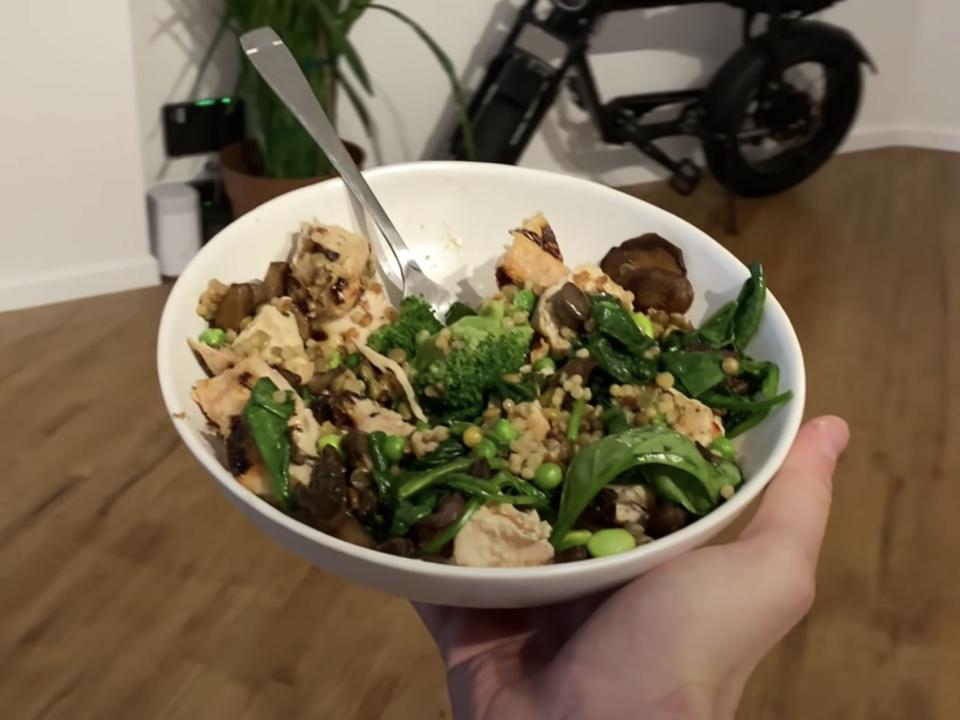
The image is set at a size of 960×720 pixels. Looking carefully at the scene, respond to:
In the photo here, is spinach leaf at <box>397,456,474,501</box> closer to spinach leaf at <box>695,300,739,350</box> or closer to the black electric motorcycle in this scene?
spinach leaf at <box>695,300,739,350</box>

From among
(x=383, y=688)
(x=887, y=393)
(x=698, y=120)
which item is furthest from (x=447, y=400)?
(x=698, y=120)

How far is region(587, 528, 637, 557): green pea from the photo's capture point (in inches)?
30.2

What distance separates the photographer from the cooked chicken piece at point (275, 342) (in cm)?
91

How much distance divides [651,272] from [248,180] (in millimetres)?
1486

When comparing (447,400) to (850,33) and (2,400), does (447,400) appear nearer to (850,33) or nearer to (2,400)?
(2,400)

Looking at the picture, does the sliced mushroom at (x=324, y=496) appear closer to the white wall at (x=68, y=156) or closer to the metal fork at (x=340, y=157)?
the metal fork at (x=340, y=157)

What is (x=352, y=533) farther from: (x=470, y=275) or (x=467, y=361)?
(x=470, y=275)

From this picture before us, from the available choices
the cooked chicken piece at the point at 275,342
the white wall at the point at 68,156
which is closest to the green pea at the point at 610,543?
the cooked chicken piece at the point at 275,342

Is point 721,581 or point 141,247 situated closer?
point 721,581

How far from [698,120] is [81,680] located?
2113mm

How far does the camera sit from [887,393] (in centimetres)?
223

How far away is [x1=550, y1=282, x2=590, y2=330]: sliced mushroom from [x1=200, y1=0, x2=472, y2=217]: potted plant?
1.29 m

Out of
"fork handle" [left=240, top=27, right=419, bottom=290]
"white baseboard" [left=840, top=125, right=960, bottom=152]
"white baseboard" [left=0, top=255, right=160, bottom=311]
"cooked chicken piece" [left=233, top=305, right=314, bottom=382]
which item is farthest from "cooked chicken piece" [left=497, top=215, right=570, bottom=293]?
"white baseboard" [left=840, top=125, right=960, bottom=152]

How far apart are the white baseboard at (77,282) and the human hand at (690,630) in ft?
5.54
